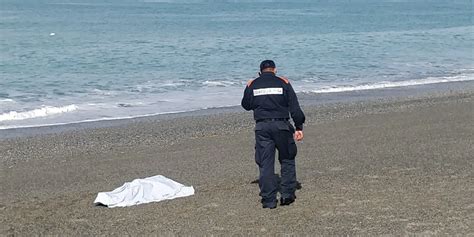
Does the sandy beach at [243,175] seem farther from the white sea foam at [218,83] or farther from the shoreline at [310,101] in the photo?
the white sea foam at [218,83]

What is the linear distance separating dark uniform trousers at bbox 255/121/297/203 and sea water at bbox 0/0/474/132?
1025 cm

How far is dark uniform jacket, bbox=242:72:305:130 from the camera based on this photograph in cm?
904

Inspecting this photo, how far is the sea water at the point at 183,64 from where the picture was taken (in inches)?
878

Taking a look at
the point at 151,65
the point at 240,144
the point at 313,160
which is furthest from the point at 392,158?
the point at 151,65

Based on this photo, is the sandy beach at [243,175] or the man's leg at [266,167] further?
the man's leg at [266,167]

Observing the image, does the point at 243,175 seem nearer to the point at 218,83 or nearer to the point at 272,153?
the point at 272,153

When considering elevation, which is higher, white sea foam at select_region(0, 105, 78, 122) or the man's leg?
the man's leg

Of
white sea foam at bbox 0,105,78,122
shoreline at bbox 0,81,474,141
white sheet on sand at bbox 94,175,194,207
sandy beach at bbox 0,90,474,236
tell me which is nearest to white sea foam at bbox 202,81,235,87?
shoreline at bbox 0,81,474,141

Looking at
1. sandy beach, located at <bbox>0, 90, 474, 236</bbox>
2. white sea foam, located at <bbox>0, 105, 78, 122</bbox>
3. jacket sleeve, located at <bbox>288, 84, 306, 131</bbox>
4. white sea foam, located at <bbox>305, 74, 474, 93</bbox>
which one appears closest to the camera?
sandy beach, located at <bbox>0, 90, 474, 236</bbox>

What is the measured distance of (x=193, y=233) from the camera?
8094 mm

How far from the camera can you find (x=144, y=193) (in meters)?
9.83

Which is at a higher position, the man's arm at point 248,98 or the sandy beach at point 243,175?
the man's arm at point 248,98

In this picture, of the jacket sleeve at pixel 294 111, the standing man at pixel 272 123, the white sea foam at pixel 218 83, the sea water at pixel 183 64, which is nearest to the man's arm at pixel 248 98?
the standing man at pixel 272 123

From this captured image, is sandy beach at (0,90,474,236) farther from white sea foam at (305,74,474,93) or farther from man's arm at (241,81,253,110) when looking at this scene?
white sea foam at (305,74,474,93)
